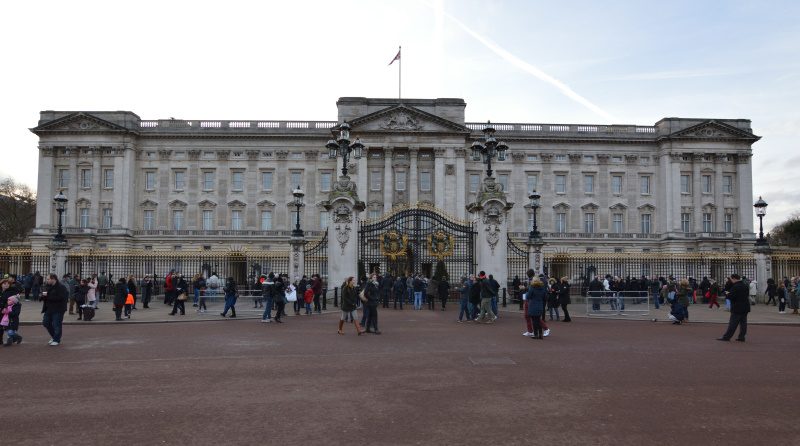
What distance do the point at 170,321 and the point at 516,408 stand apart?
1512 centimetres

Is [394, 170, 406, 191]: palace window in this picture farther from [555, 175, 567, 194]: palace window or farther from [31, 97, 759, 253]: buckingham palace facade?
[555, 175, 567, 194]: palace window

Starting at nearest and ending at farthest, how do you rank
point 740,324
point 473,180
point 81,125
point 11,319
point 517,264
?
1. point 11,319
2. point 740,324
3. point 517,264
4. point 81,125
5. point 473,180

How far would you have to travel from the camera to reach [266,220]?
202 ft

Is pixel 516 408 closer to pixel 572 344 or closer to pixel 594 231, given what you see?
pixel 572 344

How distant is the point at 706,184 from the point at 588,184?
1222 centimetres

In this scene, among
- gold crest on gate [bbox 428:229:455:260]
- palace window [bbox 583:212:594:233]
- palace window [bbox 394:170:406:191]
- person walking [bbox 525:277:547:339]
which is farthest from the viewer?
palace window [bbox 583:212:594:233]

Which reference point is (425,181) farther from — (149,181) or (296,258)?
(296,258)

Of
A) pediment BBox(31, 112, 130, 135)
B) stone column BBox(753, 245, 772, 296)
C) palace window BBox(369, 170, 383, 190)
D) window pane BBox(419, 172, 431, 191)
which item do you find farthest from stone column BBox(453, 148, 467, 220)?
pediment BBox(31, 112, 130, 135)

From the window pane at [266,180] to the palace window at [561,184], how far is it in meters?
30.0

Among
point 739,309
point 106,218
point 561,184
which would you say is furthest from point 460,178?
point 739,309

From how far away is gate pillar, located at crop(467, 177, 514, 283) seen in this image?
2569cm

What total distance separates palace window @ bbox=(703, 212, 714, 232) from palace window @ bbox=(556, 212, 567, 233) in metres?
14.4

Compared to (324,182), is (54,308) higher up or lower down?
lower down

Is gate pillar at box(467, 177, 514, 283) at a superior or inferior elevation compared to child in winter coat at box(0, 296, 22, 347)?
superior
